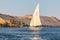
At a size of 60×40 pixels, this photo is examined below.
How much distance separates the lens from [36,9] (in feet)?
443

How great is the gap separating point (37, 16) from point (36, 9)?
537cm

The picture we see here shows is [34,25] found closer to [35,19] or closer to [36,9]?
[35,19]

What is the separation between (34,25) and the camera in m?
145

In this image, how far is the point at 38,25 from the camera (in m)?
144

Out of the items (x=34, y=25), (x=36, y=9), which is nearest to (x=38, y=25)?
(x=34, y=25)

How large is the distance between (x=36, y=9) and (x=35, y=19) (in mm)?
9809

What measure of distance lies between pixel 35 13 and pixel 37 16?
156 cm

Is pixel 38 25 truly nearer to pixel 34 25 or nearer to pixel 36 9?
pixel 34 25

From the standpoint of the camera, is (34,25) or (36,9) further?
(34,25)

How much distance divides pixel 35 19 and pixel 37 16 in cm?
463

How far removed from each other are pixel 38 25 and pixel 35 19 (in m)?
2.99

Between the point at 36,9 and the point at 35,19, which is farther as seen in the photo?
the point at 35,19

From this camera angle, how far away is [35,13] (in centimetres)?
13950

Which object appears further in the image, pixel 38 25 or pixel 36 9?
pixel 38 25
